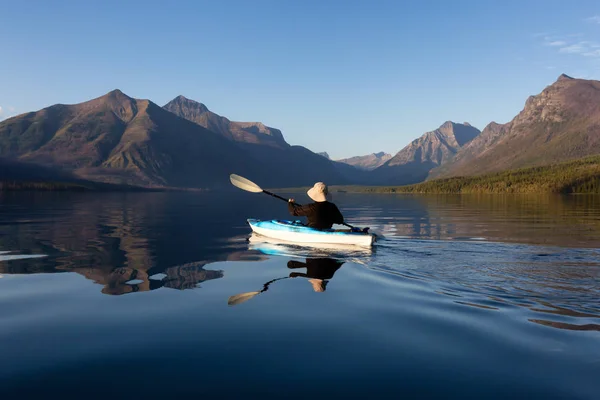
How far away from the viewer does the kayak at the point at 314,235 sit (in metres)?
23.3

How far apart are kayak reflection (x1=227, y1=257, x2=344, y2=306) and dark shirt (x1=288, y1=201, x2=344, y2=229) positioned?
3571 mm

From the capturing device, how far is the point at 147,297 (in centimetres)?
1340

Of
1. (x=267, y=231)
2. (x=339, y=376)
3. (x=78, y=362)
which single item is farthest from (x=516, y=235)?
(x=78, y=362)

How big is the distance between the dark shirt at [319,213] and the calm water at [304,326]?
3429 mm

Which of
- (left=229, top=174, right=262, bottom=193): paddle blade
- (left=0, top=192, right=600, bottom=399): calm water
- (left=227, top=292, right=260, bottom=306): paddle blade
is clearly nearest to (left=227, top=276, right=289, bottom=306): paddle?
(left=227, top=292, right=260, bottom=306): paddle blade

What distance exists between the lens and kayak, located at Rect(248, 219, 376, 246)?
23297mm

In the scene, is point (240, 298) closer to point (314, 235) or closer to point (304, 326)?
point (304, 326)

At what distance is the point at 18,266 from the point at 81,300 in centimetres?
784

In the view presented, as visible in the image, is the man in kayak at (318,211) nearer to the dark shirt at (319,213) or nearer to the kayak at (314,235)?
the dark shirt at (319,213)

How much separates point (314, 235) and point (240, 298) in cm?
1107

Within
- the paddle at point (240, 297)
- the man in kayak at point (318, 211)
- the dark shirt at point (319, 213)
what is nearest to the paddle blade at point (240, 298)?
the paddle at point (240, 297)

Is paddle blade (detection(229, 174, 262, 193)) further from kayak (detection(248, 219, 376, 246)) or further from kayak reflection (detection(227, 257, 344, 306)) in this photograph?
kayak reflection (detection(227, 257, 344, 306))

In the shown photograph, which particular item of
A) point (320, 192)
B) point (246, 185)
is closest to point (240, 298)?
point (320, 192)

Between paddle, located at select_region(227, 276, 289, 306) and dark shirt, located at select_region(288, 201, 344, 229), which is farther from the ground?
dark shirt, located at select_region(288, 201, 344, 229)
